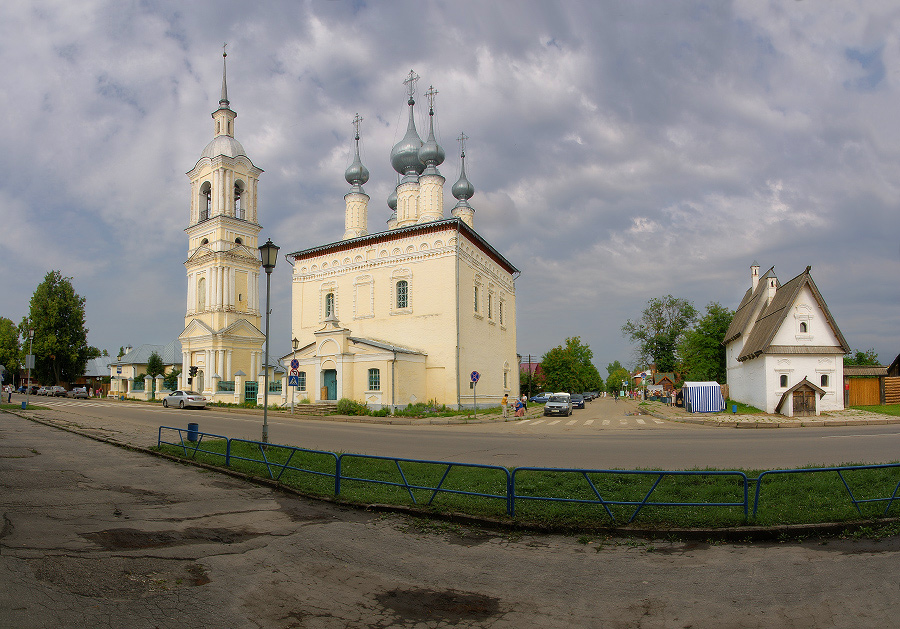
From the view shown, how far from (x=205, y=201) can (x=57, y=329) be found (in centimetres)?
2513

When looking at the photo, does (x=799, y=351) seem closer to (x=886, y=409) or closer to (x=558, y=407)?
(x=886, y=409)

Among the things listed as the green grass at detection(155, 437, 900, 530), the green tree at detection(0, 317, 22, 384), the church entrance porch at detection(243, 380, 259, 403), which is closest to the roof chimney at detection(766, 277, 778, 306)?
the green grass at detection(155, 437, 900, 530)

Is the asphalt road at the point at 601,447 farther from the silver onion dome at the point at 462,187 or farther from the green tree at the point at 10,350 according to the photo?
the green tree at the point at 10,350

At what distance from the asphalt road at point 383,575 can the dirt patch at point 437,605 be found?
19mm

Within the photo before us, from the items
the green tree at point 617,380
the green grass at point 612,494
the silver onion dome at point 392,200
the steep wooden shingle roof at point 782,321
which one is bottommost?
the green tree at point 617,380

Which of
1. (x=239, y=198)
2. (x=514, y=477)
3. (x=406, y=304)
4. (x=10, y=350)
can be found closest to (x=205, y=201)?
(x=239, y=198)

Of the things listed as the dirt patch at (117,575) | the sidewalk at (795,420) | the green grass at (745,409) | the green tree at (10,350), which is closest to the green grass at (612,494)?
the dirt patch at (117,575)

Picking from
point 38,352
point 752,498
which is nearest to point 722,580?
point 752,498

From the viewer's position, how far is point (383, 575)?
566cm

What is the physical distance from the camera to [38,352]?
192ft

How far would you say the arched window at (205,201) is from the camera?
5009cm

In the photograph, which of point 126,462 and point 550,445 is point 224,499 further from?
point 550,445

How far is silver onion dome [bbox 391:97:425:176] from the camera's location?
41656 millimetres

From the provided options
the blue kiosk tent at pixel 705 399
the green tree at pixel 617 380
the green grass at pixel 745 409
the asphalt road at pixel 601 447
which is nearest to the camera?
the asphalt road at pixel 601 447
